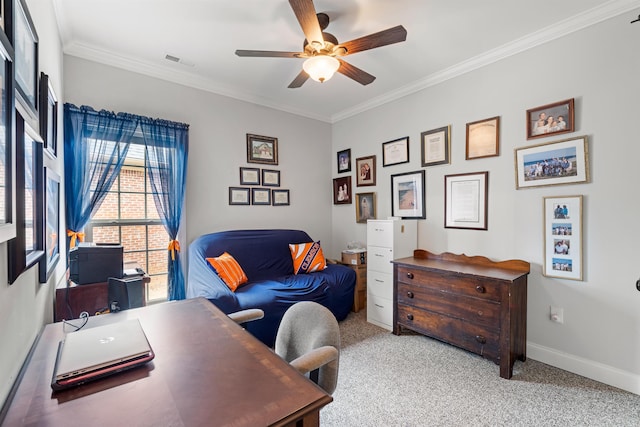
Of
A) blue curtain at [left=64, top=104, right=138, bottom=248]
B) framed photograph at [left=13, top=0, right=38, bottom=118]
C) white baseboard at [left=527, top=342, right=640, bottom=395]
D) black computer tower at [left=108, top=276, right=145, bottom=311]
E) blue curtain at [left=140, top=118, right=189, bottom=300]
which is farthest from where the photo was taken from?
blue curtain at [left=140, top=118, right=189, bottom=300]

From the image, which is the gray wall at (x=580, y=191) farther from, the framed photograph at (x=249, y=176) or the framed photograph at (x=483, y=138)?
the framed photograph at (x=249, y=176)

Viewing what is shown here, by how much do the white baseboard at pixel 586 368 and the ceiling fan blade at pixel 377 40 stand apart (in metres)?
Answer: 2.74

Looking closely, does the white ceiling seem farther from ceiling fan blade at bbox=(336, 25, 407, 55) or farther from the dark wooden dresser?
the dark wooden dresser

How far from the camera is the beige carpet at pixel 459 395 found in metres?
1.80

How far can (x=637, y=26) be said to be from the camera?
2.08 m

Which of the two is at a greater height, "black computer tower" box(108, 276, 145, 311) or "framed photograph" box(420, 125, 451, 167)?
"framed photograph" box(420, 125, 451, 167)

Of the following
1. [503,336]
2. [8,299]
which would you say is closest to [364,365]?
[503,336]

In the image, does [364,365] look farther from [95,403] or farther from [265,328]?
[95,403]

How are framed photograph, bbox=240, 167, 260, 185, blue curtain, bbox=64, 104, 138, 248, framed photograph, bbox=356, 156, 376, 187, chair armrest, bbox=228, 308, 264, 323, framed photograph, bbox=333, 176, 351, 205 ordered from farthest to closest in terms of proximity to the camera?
framed photograph, bbox=333, 176, 351, 205 → framed photograph, bbox=356, 156, 376, 187 → framed photograph, bbox=240, 167, 260, 185 → blue curtain, bbox=64, 104, 138, 248 → chair armrest, bbox=228, 308, 264, 323

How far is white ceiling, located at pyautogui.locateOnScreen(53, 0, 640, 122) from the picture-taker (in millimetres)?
2148

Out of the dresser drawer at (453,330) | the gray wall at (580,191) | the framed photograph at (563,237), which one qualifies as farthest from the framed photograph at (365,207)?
the framed photograph at (563,237)

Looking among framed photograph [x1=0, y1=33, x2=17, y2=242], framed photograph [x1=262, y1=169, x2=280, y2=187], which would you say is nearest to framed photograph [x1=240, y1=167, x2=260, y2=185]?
framed photograph [x1=262, y1=169, x2=280, y2=187]

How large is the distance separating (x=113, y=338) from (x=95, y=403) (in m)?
0.34

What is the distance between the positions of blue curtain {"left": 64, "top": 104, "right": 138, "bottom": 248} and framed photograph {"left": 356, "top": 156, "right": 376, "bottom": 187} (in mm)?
2683
